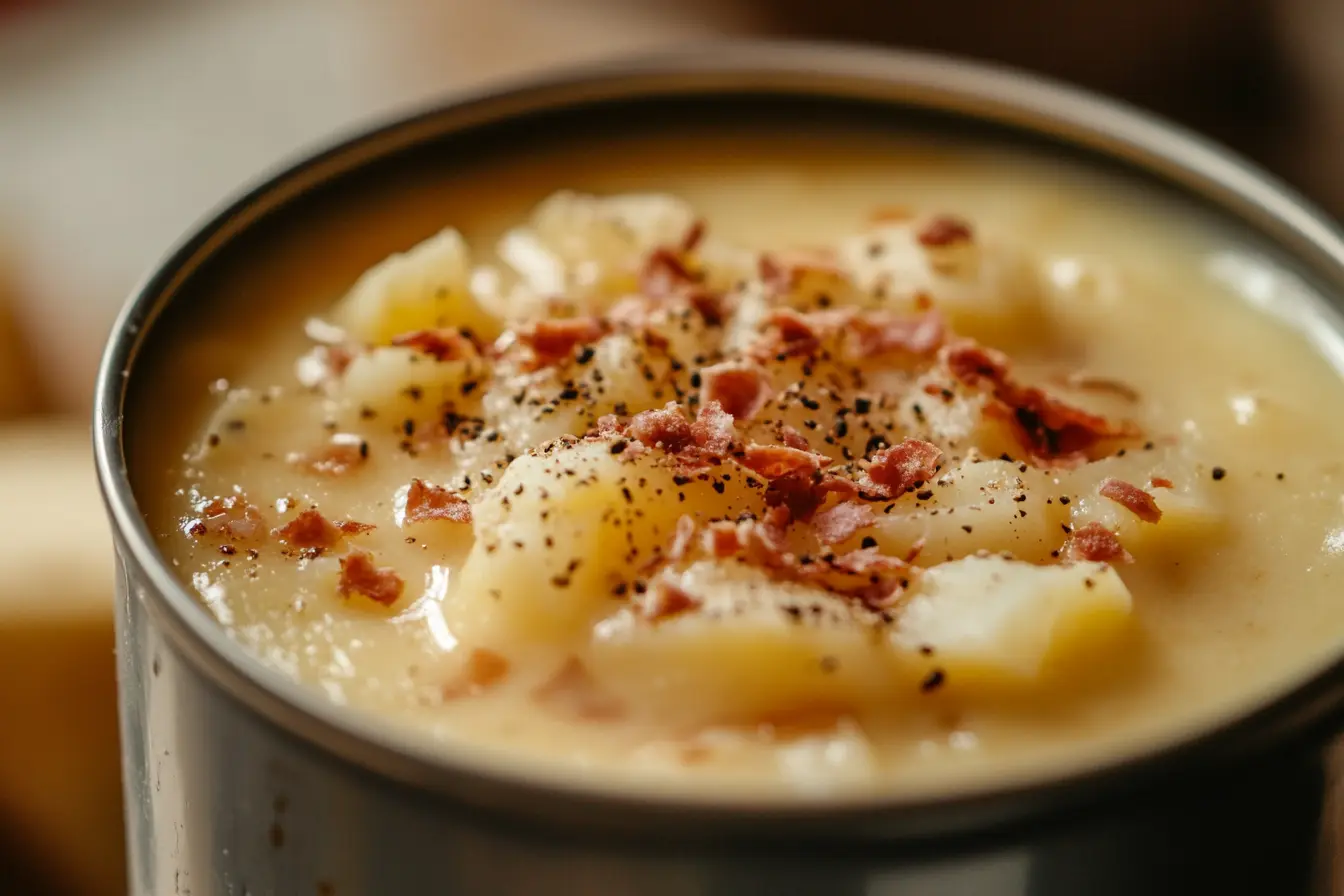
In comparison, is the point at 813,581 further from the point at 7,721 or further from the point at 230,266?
the point at 7,721

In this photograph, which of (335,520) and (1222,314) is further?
(1222,314)

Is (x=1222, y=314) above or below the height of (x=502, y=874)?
above

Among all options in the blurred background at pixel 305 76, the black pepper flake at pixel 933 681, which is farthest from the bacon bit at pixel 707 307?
the blurred background at pixel 305 76

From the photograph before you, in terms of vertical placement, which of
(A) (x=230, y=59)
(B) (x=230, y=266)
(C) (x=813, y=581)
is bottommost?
(C) (x=813, y=581)

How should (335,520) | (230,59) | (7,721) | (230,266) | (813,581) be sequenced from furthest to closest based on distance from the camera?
(230,59)
(7,721)
(230,266)
(335,520)
(813,581)

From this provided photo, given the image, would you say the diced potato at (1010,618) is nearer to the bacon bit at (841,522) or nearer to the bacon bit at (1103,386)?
the bacon bit at (841,522)

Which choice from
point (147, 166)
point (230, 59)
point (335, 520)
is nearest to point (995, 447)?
point (335, 520)

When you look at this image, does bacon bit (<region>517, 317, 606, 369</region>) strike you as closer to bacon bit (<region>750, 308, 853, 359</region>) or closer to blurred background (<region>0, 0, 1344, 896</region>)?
bacon bit (<region>750, 308, 853, 359</region>)
